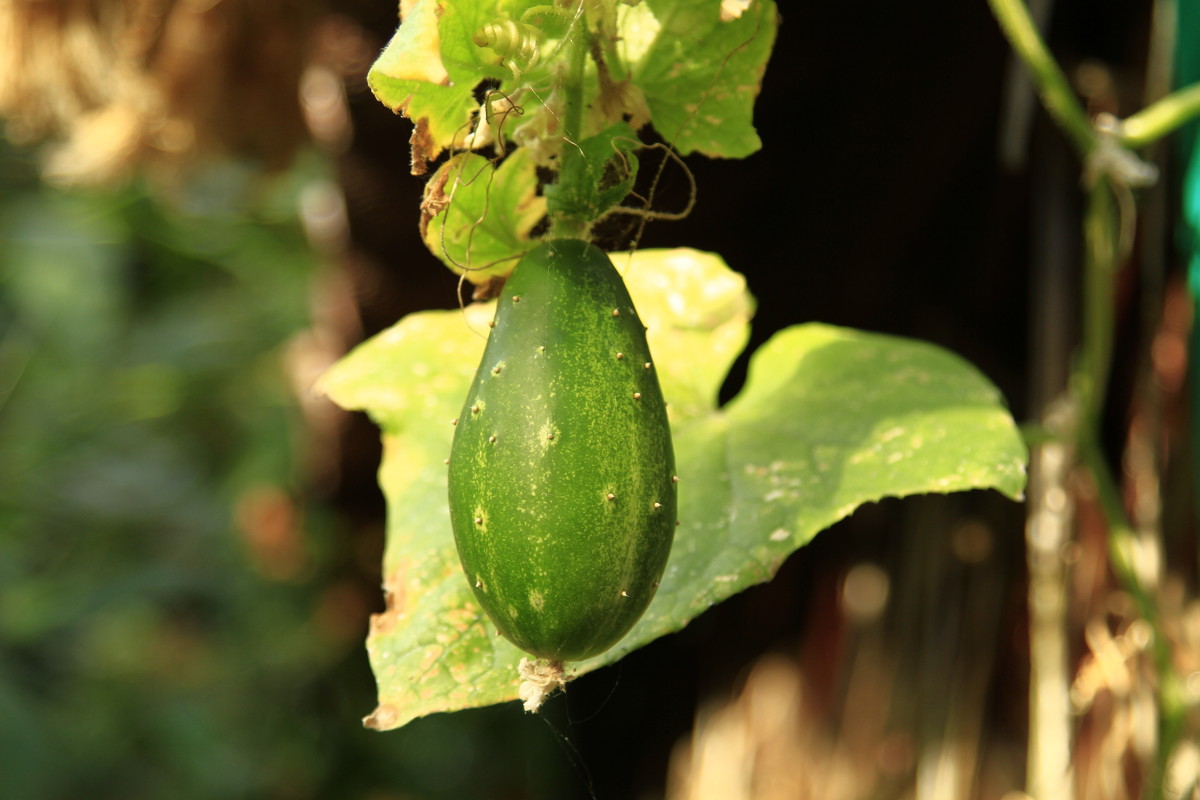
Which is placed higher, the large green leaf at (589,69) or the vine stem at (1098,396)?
the large green leaf at (589,69)

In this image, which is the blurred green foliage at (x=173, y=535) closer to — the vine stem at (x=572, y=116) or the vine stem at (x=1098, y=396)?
the vine stem at (x=1098, y=396)

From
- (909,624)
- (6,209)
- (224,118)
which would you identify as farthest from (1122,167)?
(6,209)

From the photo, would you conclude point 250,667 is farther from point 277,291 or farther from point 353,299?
point 353,299

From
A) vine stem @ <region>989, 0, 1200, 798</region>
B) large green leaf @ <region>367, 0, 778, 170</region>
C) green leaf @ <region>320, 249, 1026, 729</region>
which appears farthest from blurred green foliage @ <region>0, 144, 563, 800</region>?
large green leaf @ <region>367, 0, 778, 170</region>

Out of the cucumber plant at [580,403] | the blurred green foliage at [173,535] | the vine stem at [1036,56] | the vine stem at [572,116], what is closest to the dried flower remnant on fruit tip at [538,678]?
the cucumber plant at [580,403]

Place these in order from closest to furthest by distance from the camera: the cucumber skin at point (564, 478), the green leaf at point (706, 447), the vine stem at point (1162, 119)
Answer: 1. the cucumber skin at point (564, 478)
2. the green leaf at point (706, 447)
3. the vine stem at point (1162, 119)

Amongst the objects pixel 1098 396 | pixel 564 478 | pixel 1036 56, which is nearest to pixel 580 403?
pixel 564 478

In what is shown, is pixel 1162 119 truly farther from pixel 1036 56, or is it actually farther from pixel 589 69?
pixel 589 69
